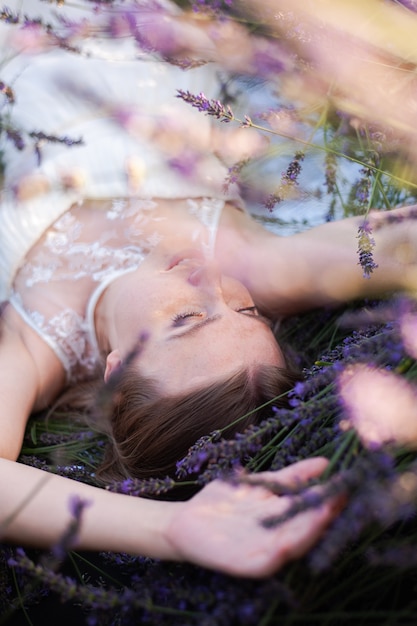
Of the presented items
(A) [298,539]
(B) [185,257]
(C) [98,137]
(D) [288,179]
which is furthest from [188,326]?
(C) [98,137]

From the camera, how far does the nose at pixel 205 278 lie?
1.33 m

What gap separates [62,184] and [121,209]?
0.65ft

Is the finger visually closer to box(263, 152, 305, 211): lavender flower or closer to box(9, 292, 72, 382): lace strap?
box(263, 152, 305, 211): lavender flower

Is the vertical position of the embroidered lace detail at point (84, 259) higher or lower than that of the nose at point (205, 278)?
lower

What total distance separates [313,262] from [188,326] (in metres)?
0.36

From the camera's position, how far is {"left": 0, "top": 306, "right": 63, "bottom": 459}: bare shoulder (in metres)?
1.25

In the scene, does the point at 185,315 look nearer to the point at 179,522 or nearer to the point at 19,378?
the point at 19,378

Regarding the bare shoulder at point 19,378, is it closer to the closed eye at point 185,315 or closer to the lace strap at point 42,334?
the lace strap at point 42,334

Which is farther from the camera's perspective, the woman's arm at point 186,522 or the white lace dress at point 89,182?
the white lace dress at point 89,182

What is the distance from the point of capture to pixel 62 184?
1732 millimetres

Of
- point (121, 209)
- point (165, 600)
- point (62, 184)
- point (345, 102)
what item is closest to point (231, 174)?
point (345, 102)

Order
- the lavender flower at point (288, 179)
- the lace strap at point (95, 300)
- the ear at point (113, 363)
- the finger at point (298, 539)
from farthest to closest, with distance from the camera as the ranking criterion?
the lace strap at point (95, 300) → the ear at point (113, 363) → the lavender flower at point (288, 179) → the finger at point (298, 539)

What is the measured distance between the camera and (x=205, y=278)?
1345mm

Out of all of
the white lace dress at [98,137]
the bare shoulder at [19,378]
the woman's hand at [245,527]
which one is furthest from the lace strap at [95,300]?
the woman's hand at [245,527]
